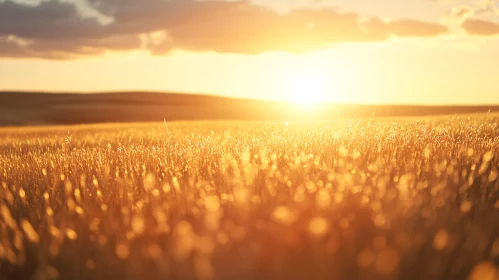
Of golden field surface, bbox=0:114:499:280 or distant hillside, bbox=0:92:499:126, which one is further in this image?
distant hillside, bbox=0:92:499:126

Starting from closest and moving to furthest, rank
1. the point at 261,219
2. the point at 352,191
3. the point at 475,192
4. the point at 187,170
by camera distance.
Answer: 1. the point at 261,219
2. the point at 352,191
3. the point at 475,192
4. the point at 187,170

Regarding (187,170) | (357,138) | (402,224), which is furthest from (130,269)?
(357,138)

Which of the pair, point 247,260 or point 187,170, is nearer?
point 247,260

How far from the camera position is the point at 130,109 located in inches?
1981

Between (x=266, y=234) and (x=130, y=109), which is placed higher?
(x=130, y=109)

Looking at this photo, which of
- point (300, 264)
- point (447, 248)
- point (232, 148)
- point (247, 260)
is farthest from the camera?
point (232, 148)

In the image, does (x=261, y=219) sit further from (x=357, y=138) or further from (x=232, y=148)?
(x=357, y=138)

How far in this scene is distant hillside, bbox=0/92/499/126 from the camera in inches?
1790

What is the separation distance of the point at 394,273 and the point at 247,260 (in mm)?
757

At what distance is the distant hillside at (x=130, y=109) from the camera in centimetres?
4547

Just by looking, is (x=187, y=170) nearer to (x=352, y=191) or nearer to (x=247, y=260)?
(x=352, y=191)

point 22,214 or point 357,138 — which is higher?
point 357,138

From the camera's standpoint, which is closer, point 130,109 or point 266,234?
point 266,234

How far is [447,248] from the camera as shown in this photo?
3023mm
